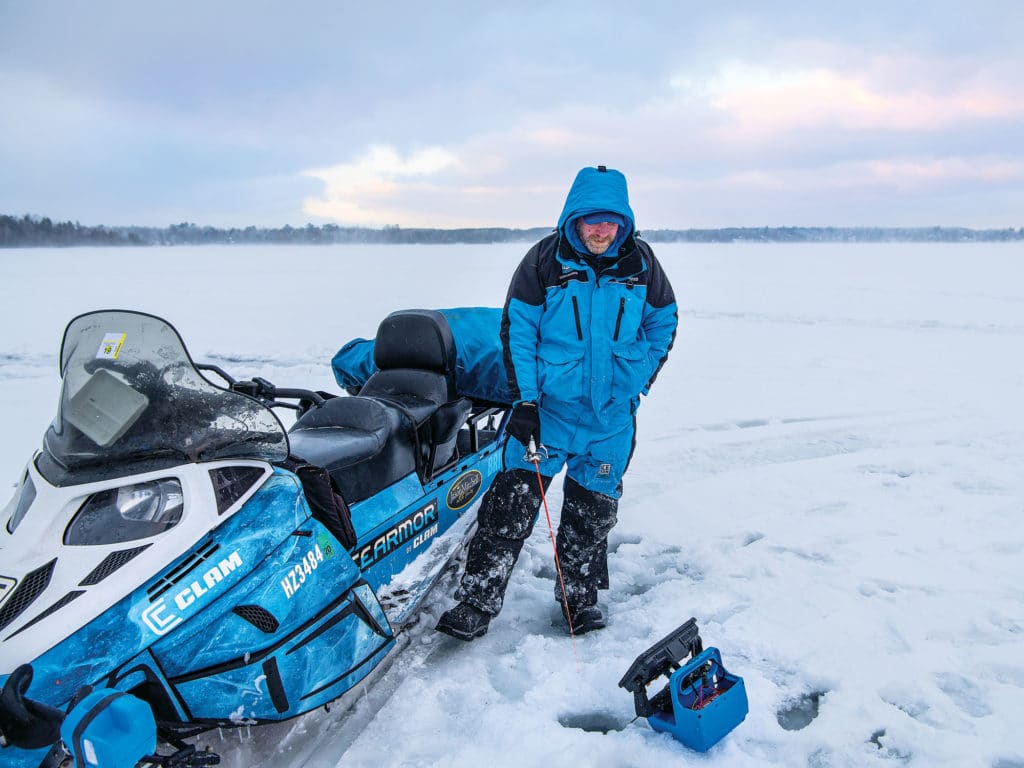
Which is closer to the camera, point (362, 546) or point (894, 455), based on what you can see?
point (362, 546)

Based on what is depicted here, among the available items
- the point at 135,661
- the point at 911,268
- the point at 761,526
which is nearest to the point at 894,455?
the point at 761,526

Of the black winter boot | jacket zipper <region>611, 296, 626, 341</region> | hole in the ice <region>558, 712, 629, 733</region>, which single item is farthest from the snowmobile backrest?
hole in the ice <region>558, 712, 629, 733</region>

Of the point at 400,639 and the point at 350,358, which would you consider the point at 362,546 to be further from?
the point at 350,358

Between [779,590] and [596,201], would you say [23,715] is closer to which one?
[596,201]

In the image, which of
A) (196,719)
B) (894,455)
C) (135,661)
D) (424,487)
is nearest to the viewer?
(135,661)

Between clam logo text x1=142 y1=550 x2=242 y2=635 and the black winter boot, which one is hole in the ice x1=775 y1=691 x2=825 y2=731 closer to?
the black winter boot

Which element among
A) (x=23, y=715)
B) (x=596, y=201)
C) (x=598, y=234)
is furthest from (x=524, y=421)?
(x=23, y=715)

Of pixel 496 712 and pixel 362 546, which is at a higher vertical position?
pixel 362 546

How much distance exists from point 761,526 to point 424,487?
1872 millimetres

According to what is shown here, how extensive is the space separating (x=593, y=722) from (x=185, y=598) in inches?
52.1

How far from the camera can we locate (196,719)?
1852 millimetres

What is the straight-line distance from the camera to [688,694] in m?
2.21

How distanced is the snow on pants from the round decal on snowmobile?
0.22 meters

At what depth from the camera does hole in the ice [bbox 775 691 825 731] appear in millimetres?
2346
